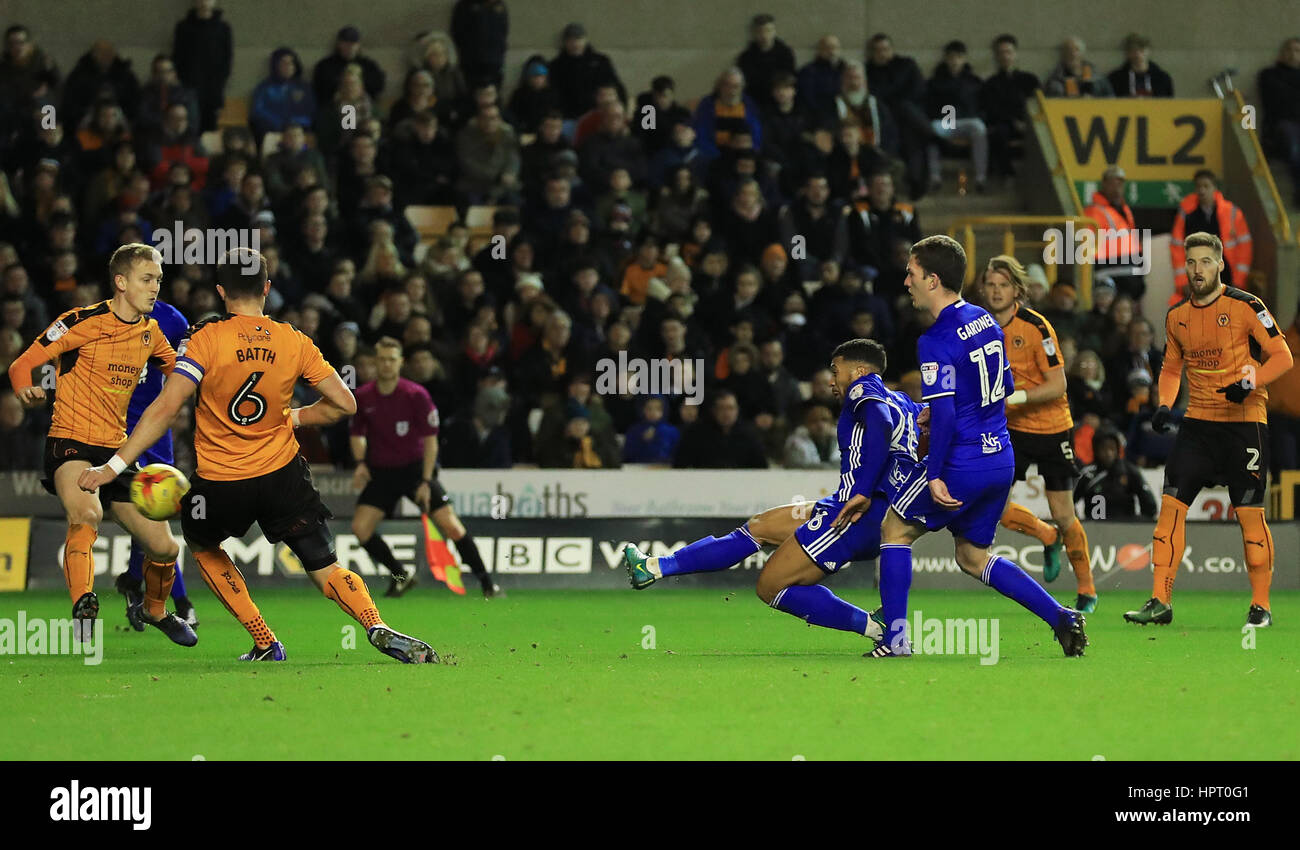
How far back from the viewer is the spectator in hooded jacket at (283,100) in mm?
22641

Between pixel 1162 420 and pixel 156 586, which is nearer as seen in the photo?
pixel 156 586

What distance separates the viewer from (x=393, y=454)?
51.0 feet

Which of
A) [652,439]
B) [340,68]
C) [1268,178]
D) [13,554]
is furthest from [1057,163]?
[13,554]

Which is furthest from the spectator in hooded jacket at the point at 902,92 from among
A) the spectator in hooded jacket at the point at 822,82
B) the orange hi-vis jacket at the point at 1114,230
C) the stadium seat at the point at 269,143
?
the stadium seat at the point at 269,143

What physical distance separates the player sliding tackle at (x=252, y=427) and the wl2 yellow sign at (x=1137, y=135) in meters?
16.4

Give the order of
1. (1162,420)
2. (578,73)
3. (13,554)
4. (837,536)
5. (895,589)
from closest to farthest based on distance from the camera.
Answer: (895,589)
(837,536)
(1162,420)
(13,554)
(578,73)

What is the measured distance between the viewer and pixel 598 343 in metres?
19.5

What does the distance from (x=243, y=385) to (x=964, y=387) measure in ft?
11.3

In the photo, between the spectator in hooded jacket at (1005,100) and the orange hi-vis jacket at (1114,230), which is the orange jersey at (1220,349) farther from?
the spectator in hooded jacket at (1005,100)

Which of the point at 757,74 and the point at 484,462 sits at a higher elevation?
the point at 757,74

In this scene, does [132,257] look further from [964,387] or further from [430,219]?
[430,219]

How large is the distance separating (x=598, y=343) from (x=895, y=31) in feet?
26.9

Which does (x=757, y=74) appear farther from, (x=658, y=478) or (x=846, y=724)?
(x=846, y=724)
